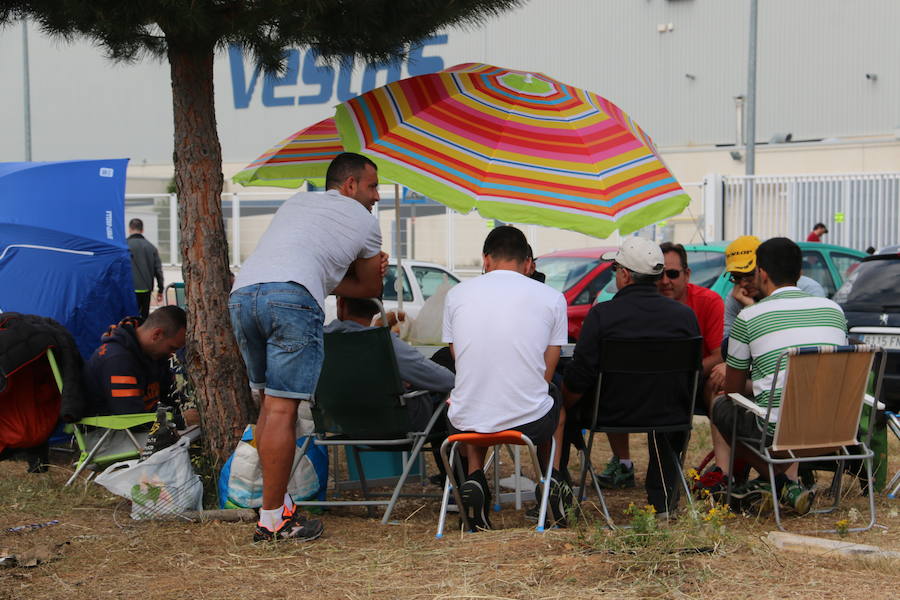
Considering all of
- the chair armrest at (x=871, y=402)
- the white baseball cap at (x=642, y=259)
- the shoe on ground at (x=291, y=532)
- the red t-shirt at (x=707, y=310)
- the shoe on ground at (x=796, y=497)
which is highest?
the white baseball cap at (x=642, y=259)

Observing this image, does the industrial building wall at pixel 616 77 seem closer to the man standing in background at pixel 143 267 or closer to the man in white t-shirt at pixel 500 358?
the man standing in background at pixel 143 267

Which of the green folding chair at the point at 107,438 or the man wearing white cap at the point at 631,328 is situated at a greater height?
the man wearing white cap at the point at 631,328

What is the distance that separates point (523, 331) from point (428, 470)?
240 centimetres

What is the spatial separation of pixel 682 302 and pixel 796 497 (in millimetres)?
1488

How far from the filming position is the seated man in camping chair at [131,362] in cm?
593

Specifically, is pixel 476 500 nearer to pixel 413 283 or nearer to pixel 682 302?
pixel 682 302

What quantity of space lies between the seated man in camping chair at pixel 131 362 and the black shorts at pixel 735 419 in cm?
294

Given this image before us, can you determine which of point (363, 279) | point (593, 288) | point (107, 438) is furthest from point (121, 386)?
point (593, 288)

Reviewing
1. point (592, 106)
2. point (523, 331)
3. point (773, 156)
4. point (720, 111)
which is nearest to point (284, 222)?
point (523, 331)

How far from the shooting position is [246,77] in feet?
125

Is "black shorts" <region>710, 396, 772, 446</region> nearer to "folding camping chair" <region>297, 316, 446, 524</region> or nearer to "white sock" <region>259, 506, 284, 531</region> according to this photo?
"folding camping chair" <region>297, 316, 446, 524</region>

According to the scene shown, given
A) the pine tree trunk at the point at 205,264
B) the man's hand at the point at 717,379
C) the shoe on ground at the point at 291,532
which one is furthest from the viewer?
the pine tree trunk at the point at 205,264

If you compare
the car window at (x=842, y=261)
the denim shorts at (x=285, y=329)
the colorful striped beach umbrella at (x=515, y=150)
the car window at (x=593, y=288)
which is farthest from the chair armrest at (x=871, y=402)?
the car window at (x=842, y=261)

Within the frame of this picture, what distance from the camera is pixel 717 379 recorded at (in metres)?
5.61
